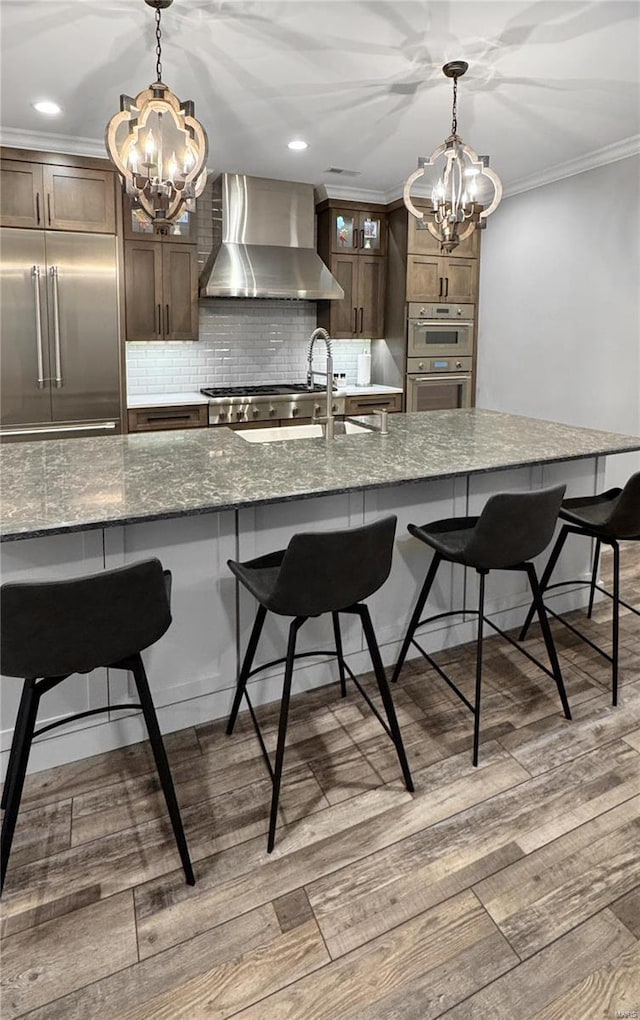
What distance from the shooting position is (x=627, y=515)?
2.44 m

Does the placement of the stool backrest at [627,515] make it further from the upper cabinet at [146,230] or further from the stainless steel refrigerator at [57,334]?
the stainless steel refrigerator at [57,334]

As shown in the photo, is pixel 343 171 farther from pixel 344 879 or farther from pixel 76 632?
pixel 344 879

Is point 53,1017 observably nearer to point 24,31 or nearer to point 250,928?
point 250,928

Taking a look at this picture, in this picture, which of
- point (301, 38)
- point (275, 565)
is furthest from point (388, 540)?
point (301, 38)

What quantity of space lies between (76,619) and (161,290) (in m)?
3.83

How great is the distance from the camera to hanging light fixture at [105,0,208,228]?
2.13m

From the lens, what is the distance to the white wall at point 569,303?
172 inches

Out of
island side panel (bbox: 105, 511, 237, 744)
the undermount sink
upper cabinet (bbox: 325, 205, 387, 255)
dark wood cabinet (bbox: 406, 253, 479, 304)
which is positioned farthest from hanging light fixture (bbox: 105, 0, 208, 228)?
dark wood cabinet (bbox: 406, 253, 479, 304)

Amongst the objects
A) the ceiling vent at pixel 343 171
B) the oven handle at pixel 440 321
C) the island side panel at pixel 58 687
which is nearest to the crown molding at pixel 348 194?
the ceiling vent at pixel 343 171

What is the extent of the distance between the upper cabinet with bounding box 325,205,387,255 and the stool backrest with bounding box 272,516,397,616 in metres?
4.16

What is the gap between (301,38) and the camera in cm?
276

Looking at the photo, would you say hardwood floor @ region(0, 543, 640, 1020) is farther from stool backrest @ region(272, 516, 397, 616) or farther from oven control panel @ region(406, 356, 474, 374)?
oven control panel @ region(406, 356, 474, 374)

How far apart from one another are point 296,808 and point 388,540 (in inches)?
33.3

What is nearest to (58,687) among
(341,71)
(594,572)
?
(594,572)
